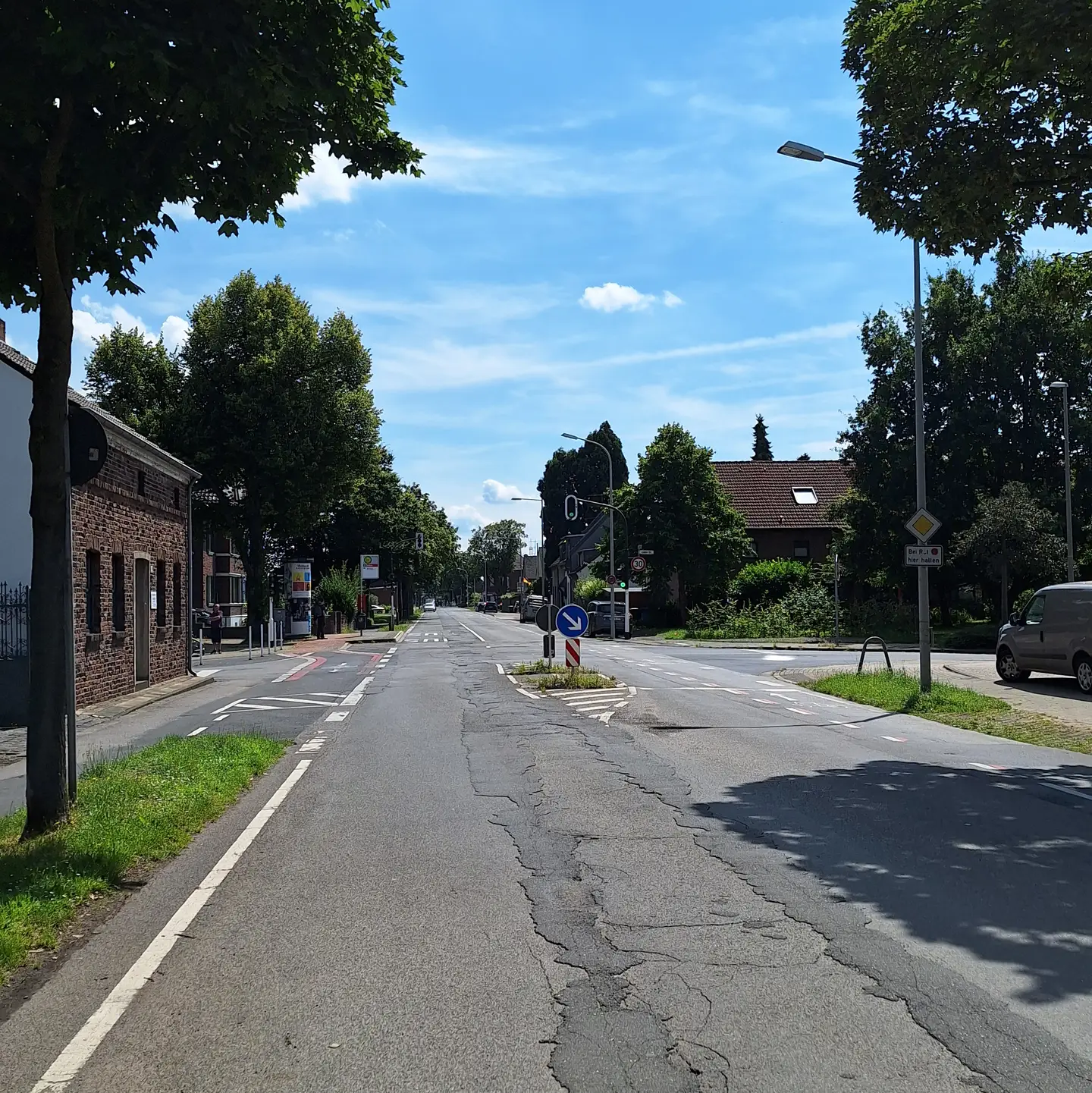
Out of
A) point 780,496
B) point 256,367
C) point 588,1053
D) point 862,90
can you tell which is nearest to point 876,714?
point 862,90

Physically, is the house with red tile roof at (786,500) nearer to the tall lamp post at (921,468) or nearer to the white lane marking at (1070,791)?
the tall lamp post at (921,468)

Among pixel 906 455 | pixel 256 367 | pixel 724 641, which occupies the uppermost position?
pixel 256 367

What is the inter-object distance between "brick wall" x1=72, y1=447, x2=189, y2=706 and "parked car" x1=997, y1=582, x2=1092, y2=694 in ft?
54.0

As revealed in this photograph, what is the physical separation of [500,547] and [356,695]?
554ft

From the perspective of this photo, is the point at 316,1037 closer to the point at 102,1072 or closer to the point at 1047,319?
the point at 102,1072

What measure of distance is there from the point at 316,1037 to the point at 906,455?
145 ft

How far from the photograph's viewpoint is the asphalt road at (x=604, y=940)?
4.11 metres

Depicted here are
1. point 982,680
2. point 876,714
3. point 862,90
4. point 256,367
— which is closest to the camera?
point 862,90

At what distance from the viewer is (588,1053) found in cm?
414

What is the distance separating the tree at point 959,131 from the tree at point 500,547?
6766 inches

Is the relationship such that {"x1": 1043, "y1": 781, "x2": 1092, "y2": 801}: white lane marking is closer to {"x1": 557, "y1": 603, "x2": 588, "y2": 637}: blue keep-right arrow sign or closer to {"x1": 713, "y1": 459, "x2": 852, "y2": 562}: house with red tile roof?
{"x1": 557, "y1": 603, "x2": 588, "y2": 637}: blue keep-right arrow sign

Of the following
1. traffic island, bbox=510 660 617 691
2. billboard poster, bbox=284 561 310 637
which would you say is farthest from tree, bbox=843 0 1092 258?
billboard poster, bbox=284 561 310 637

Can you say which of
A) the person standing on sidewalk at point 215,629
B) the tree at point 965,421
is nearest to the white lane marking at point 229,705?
the person standing on sidewalk at point 215,629

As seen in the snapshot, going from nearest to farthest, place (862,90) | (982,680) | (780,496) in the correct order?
(862,90), (982,680), (780,496)
